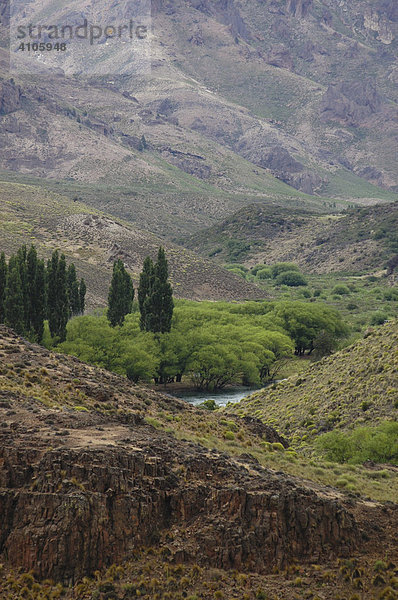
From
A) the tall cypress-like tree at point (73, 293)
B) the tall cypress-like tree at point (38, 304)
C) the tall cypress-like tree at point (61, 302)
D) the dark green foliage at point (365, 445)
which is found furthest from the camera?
the tall cypress-like tree at point (73, 293)

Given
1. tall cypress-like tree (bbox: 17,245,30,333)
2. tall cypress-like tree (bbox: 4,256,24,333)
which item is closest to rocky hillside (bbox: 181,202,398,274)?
tall cypress-like tree (bbox: 17,245,30,333)

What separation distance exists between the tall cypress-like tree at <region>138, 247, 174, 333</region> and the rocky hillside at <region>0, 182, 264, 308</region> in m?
37.2

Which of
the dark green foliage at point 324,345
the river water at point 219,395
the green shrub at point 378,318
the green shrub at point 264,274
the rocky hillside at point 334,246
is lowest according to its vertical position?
the river water at point 219,395

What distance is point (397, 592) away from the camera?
20.9 metres

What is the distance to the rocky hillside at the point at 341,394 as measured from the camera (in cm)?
4738

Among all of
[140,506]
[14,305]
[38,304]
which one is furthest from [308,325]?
[140,506]

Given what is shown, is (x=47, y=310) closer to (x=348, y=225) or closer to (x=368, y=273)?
(x=368, y=273)

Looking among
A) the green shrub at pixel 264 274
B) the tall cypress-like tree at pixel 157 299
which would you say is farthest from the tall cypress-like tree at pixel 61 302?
the green shrub at pixel 264 274

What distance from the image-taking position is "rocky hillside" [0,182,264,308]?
128875 mm

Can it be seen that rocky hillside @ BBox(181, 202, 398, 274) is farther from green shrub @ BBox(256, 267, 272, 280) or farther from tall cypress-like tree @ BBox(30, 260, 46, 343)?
tall cypress-like tree @ BBox(30, 260, 46, 343)

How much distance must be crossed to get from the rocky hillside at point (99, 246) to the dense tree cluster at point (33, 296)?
45.6 m

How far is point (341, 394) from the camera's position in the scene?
168 ft

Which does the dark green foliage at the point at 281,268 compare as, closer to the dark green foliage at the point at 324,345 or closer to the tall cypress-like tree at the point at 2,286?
the dark green foliage at the point at 324,345

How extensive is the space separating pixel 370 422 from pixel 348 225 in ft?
484
